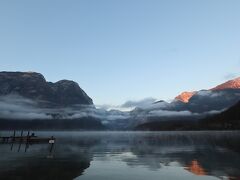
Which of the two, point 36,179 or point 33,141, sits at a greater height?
point 33,141

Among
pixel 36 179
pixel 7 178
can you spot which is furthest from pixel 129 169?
pixel 7 178

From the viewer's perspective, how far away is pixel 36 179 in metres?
41.1

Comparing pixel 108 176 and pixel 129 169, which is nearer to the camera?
pixel 108 176

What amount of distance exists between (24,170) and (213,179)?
26903 millimetres

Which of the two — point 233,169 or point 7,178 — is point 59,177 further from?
point 233,169

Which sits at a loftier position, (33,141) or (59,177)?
(33,141)

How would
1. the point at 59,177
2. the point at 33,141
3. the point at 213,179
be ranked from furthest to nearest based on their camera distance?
the point at 33,141
the point at 59,177
the point at 213,179

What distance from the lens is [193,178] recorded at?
133 feet

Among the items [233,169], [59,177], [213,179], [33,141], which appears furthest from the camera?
[33,141]

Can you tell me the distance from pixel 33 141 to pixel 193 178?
3356 inches

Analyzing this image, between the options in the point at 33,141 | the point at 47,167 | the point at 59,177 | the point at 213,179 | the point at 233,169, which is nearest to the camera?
the point at 213,179

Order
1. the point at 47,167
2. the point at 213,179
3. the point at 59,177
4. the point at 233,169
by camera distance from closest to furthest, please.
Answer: the point at 213,179 < the point at 59,177 < the point at 233,169 < the point at 47,167

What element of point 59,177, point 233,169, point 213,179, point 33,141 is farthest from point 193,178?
point 33,141

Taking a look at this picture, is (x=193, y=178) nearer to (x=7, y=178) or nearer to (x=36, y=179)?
(x=36, y=179)
